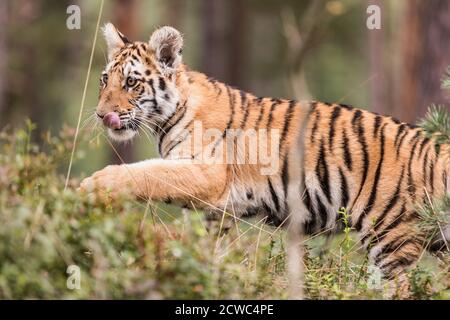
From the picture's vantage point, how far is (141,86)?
20.1ft

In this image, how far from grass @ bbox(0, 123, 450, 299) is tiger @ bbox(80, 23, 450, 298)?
0.71 meters

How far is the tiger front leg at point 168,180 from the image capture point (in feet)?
18.6

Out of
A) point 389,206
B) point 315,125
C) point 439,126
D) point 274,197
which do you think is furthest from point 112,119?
point 439,126

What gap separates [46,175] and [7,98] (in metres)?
14.0

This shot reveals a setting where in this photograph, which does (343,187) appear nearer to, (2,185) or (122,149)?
(2,185)

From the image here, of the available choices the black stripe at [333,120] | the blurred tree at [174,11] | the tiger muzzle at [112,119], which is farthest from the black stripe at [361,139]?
the blurred tree at [174,11]

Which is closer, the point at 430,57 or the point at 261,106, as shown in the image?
the point at 261,106

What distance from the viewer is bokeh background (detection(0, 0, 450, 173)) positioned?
10352mm

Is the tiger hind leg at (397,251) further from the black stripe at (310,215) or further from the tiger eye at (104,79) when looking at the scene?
the tiger eye at (104,79)

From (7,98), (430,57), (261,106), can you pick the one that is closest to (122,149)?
(7,98)

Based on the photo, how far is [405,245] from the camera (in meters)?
5.65

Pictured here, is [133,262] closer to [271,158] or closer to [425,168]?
[271,158]

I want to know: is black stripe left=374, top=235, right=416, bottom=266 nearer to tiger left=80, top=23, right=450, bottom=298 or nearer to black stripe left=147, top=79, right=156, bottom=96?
tiger left=80, top=23, right=450, bottom=298
